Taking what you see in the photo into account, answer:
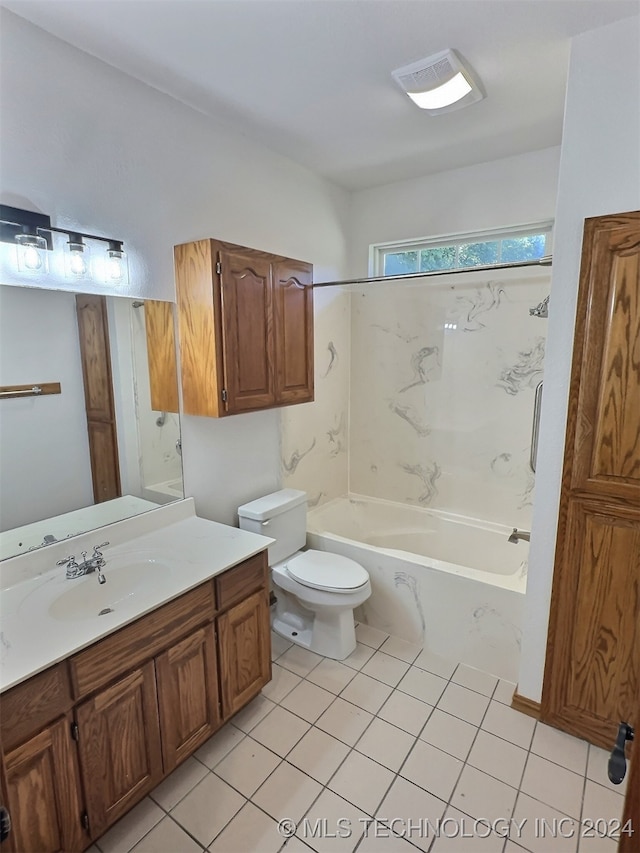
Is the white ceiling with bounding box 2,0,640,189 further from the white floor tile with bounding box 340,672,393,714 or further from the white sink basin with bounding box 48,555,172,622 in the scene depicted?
the white floor tile with bounding box 340,672,393,714

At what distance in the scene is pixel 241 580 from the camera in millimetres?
1821

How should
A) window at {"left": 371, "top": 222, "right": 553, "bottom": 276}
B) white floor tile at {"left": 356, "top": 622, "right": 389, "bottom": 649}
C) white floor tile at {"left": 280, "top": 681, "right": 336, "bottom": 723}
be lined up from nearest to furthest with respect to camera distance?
white floor tile at {"left": 280, "top": 681, "right": 336, "bottom": 723}
white floor tile at {"left": 356, "top": 622, "right": 389, "bottom": 649}
window at {"left": 371, "top": 222, "right": 553, "bottom": 276}

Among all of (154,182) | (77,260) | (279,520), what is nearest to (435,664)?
(279,520)

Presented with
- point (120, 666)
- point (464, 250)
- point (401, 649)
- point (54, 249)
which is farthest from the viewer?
point (464, 250)

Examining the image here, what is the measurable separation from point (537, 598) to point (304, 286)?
6.10 ft

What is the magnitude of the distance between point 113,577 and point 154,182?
1.61 meters

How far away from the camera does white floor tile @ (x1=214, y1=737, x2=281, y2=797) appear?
5.49ft

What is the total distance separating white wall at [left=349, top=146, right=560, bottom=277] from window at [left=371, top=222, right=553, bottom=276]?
71 millimetres

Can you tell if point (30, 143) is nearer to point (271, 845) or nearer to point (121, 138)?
point (121, 138)

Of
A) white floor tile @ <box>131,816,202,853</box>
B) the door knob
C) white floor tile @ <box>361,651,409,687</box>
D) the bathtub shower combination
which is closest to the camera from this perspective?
the door knob

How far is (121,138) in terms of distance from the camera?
1.80 metres

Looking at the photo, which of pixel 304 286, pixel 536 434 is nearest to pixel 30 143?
pixel 304 286

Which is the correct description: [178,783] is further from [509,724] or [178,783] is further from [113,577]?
[509,724]

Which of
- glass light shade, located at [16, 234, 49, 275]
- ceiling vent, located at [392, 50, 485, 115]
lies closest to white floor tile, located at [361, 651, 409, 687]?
glass light shade, located at [16, 234, 49, 275]
